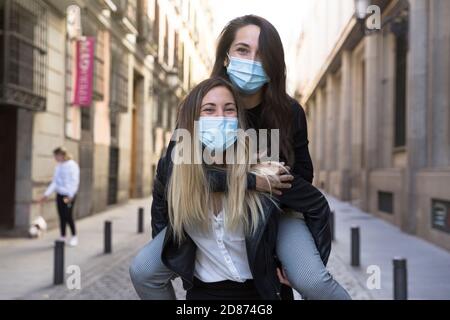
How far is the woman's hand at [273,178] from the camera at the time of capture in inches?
76.2

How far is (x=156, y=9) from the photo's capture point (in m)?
3.70

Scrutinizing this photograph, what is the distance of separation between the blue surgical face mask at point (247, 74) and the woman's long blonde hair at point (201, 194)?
18 centimetres

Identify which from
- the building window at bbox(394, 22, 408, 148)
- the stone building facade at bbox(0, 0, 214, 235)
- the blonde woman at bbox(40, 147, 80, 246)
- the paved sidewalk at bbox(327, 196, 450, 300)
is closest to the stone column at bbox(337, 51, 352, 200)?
the building window at bbox(394, 22, 408, 148)

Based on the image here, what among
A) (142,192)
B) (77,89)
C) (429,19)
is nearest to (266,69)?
(429,19)

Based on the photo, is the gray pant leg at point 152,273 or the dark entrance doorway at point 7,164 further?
the dark entrance doorway at point 7,164

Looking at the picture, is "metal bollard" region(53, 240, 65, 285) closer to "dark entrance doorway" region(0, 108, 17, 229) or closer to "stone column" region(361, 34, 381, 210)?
"dark entrance doorway" region(0, 108, 17, 229)

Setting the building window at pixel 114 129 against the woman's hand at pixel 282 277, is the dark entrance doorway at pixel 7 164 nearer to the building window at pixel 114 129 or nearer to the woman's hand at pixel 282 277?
the building window at pixel 114 129

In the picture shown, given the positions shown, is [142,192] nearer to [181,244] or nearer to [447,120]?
[447,120]

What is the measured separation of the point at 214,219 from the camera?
1995mm

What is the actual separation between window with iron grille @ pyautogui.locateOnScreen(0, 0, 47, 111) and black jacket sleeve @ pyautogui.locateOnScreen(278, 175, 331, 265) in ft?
29.9

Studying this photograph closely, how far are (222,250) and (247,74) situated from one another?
0.66 metres

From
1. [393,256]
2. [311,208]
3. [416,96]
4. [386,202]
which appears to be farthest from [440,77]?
[311,208]

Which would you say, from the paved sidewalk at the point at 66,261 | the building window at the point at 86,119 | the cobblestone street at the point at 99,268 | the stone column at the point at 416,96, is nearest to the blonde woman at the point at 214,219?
the cobblestone street at the point at 99,268

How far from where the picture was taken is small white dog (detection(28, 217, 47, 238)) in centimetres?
1113
